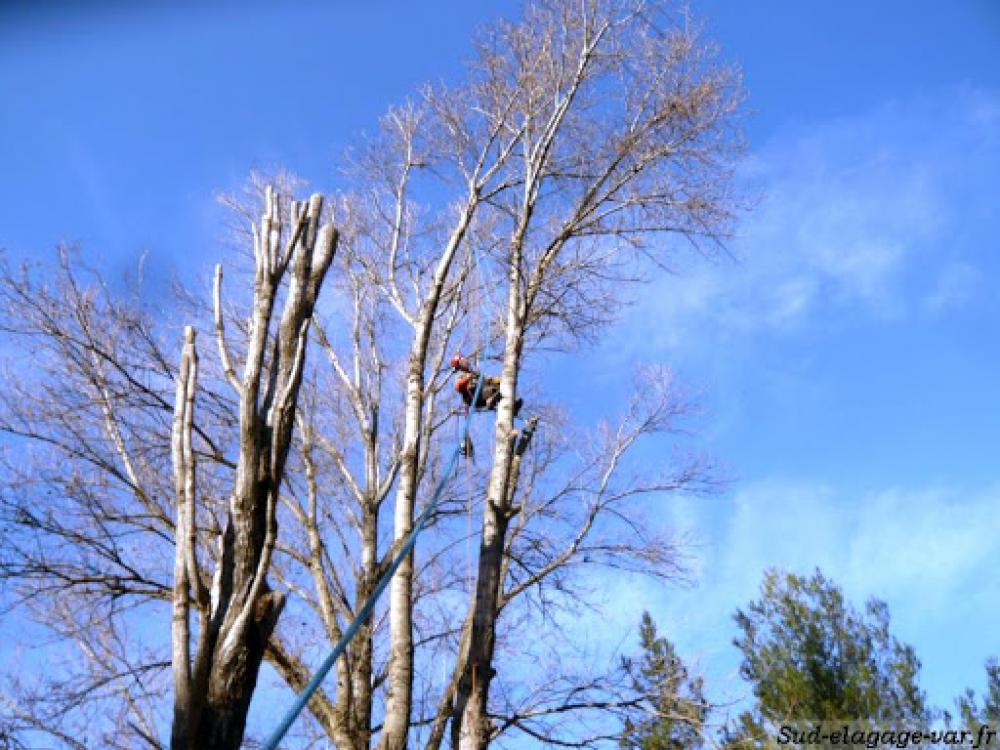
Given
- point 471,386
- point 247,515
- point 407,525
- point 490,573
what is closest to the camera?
point 247,515

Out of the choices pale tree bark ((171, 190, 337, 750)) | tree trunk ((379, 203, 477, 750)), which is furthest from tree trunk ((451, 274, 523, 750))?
pale tree bark ((171, 190, 337, 750))

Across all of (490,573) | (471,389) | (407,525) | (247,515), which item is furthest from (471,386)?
(247,515)

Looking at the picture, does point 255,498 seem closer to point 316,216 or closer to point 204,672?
point 204,672

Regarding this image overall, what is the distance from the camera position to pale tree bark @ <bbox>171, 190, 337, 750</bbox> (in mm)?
2914

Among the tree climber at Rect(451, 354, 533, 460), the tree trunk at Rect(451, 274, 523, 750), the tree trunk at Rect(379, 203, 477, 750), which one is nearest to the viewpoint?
the tree trunk at Rect(451, 274, 523, 750)

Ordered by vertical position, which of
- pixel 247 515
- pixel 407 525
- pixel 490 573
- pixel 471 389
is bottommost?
pixel 247 515

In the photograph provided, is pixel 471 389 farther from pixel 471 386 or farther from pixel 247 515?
pixel 247 515

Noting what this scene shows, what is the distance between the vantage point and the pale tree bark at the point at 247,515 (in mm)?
2914

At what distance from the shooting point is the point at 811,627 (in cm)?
1145

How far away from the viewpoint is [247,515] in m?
3.23

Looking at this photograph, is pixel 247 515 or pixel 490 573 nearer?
pixel 247 515

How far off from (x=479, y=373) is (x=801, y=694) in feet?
18.4

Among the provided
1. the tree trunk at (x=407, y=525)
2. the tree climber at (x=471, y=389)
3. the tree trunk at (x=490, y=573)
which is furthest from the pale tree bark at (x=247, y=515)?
the tree climber at (x=471, y=389)

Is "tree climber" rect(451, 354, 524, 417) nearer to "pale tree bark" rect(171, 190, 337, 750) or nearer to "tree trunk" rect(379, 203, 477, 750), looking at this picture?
"tree trunk" rect(379, 203, 477, 750)
